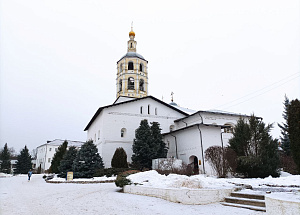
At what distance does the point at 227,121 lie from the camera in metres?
26.5

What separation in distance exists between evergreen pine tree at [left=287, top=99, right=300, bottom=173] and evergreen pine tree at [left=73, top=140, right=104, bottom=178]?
14.8m

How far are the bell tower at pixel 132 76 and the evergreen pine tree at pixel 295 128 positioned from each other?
74.7ft

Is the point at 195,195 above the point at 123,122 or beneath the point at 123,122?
beneath

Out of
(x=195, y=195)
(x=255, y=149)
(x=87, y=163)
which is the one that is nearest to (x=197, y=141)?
(x=255, y=149)

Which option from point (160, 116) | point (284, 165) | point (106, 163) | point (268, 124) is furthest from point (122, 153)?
point (284, 165)

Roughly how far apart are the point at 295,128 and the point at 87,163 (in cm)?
1545

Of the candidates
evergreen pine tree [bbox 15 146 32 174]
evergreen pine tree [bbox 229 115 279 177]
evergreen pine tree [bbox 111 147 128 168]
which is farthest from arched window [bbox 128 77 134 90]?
evergreen pine tree [bbox 15 146 32 174]

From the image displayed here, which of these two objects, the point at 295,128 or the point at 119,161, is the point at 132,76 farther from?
the point at 295,128

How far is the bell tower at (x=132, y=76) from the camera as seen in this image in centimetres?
3300

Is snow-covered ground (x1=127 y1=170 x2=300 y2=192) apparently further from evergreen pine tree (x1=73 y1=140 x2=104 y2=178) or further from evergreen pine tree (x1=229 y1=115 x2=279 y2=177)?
evergreen pine tree (x1=73 y1=140 x2=104 y2=178)

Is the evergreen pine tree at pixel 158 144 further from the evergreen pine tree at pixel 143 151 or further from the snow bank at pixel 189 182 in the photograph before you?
the snow bank at pixel 189 182

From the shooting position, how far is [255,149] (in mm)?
15602

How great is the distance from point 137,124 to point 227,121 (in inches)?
414

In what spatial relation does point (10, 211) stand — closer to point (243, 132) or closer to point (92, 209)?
point (92, 209)
